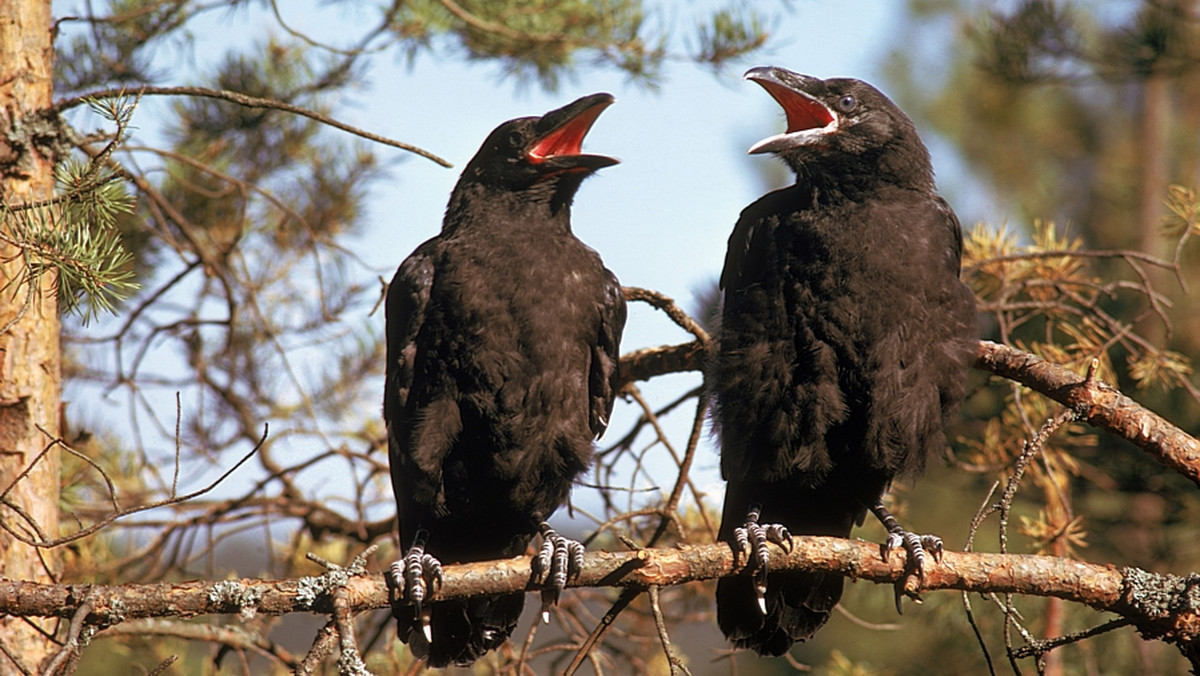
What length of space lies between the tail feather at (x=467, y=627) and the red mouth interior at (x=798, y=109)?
1.89 metres

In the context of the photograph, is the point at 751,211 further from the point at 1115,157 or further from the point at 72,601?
the point at 1115,157

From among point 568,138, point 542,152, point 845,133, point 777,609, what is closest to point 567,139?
point 568,138

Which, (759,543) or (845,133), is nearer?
(759,543)

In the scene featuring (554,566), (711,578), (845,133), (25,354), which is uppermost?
(845,133)

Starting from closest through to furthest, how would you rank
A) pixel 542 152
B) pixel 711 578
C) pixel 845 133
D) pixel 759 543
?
pixel 711 578
pixel 759 543
pixel 845 133
pixel 542 152

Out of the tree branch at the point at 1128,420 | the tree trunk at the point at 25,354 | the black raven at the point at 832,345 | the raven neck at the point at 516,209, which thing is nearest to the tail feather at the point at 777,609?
the black raven at the point at 832,345

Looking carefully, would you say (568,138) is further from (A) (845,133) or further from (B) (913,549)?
(B) (913,549)

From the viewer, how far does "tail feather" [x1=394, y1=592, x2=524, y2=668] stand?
353cm

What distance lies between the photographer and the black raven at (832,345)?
3.36 m

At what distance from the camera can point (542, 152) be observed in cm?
390

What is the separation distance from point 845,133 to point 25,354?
258 cm

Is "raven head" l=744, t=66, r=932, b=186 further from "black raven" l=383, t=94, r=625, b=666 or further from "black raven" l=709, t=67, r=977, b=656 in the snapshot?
"black raven" l=383, t=94, r=625, b=666

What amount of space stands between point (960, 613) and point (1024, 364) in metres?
2.67

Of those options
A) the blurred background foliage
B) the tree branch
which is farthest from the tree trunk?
the tree branch
